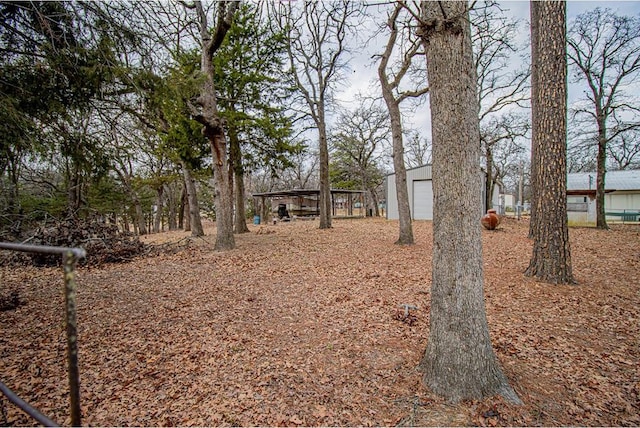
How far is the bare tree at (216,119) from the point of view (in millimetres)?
7320

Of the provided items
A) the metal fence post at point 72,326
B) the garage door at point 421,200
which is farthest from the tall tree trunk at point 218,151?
the garage door at point 421,200

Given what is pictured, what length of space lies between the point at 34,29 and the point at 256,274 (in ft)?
15.8

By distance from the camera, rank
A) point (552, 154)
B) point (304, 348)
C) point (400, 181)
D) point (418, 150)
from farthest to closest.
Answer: point (418, 150) < point (400, 181) < point (552, 154) < point (304, 348)

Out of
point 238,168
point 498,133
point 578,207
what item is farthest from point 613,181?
point 238,168

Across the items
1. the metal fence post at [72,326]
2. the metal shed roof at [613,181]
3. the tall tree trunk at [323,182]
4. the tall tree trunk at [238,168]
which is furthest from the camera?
the metal shed roof at [613,181]

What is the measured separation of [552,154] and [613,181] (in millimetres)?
25822

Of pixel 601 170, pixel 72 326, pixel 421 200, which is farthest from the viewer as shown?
pixel 421 200

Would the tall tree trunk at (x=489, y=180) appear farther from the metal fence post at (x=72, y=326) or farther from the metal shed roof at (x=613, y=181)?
the metal fence post at (x=72, y=326)

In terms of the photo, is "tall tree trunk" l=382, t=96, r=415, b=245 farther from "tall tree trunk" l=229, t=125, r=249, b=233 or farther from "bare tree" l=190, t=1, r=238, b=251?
"tall tree trunk" l=229, t=125, r=249, b=233

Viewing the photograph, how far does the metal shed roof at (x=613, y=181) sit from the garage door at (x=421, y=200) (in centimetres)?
1228

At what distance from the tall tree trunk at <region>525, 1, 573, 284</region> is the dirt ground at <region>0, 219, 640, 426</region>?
0.41 metres

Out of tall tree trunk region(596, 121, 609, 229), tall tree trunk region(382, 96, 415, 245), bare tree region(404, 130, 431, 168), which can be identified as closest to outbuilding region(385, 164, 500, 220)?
tall tree trunk region(596, 121, 609, 229)

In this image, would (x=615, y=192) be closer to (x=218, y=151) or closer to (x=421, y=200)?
(x=421, y=200)

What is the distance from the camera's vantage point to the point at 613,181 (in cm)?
2233
